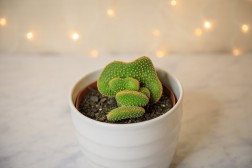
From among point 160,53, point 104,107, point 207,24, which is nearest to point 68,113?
point 104,107

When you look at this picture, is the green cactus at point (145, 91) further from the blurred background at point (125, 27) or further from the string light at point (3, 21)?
the string light at point (3, 21)

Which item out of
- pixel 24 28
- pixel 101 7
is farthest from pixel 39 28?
pixel 101 7

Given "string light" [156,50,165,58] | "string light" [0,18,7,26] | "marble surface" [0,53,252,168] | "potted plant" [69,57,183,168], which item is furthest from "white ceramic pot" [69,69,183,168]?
"string light" [0,18,7,26]

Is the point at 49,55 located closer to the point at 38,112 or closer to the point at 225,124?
the point at 38,112

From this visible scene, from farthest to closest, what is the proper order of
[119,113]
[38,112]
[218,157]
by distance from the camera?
[38,112]
[218,157]
[119,113]

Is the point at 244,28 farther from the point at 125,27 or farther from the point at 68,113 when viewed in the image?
the point at 68,113
